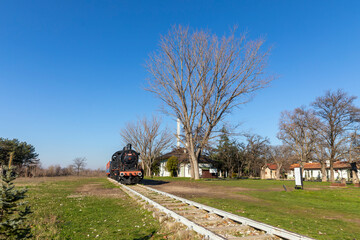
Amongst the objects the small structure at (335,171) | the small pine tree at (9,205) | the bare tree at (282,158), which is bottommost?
the small structure at (335,171)

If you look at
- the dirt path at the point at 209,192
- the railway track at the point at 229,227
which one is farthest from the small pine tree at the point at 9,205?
the dirt path at the point at 209,192

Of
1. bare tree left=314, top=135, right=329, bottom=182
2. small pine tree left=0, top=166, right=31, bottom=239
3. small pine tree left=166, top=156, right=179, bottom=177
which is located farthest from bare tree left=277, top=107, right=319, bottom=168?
small pine tree left=0, top=166, right=31, bottom=239

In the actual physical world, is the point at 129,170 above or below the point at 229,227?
above

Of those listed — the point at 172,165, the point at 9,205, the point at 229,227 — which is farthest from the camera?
the point at 172,165

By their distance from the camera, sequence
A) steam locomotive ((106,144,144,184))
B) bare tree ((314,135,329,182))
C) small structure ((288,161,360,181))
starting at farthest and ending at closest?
small structure ((288,161,360,181)) → bare tree ((314,135,329,182)) → steam locomotive ((106,144,144,184))

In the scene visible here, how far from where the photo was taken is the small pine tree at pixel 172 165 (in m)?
53.4

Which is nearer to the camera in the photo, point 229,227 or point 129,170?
point 229,227

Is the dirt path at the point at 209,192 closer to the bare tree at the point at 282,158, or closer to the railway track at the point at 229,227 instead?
the railway track at the point at 229,227

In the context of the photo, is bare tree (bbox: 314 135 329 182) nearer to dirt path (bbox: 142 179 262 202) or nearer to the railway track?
dirt path (bbox: 142 179 262 202)

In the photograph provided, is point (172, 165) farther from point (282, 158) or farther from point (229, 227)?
point (229, 227)

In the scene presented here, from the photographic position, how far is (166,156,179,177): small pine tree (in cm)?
5345

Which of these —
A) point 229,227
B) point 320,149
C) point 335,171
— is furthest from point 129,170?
point 335,171

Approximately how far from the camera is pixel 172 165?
2112 inches

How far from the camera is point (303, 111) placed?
4194cm
